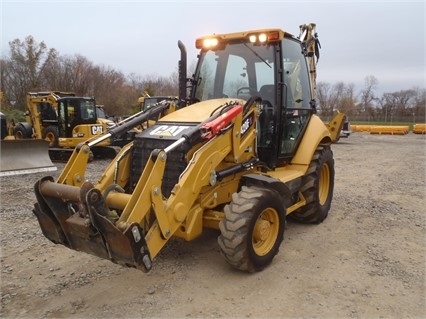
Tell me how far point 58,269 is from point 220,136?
2269 mm

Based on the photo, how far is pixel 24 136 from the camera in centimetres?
1534

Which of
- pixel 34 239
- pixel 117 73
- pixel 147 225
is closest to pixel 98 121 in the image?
pixel 34 239

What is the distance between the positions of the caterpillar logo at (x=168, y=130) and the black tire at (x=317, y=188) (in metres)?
2.14

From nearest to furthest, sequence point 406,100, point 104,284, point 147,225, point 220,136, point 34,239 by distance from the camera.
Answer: point 147,225, point 104,284, point 220,136, point 34,239, point 406,100

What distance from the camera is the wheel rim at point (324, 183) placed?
20.9ft

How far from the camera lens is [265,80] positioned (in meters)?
5.24

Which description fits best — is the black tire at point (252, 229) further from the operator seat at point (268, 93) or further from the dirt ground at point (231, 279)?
the operator seat at point (268, 93)

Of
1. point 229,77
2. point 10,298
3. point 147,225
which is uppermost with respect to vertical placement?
point 229,77

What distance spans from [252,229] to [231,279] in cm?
57

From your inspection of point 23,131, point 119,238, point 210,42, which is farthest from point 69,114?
point 119,238

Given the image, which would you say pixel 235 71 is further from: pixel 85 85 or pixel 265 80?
pixel 85 85

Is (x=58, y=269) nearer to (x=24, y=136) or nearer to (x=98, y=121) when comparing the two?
(x=98, y=121)

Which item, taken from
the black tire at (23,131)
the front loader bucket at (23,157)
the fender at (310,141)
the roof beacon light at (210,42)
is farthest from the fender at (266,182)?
the black tire at (23,131)

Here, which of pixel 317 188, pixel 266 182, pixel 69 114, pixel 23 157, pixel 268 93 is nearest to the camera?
pixel 266 182
